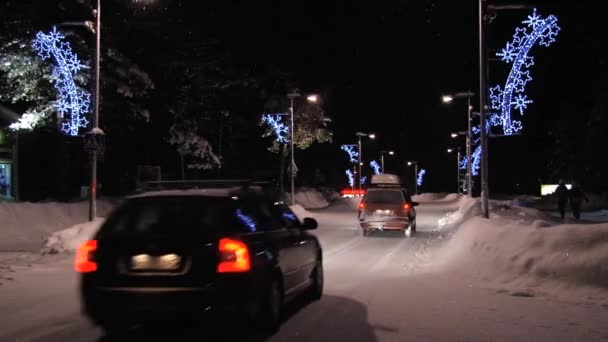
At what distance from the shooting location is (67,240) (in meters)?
17.6

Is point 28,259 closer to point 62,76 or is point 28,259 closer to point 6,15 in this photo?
point 62,76

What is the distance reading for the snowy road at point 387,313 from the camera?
7.85 meters

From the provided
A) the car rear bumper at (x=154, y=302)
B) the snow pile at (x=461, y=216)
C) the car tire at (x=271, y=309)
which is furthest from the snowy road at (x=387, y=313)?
the snow pile at (x=461, y=216)

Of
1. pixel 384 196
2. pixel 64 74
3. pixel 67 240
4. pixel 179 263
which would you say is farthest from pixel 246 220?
pixel 64 74

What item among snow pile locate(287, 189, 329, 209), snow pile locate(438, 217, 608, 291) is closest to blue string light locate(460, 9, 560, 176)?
snow pile locate(438, 217, 608, 291)

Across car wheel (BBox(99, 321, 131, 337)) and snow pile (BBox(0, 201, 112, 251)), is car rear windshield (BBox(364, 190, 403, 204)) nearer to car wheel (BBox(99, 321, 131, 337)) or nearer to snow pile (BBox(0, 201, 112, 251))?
snow pile (BBox(0, 201, 112, 251))

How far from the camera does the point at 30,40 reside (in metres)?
26.3

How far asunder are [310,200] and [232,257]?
4978 centimetres

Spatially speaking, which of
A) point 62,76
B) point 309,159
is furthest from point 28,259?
point 309,159

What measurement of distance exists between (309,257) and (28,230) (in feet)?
53.6

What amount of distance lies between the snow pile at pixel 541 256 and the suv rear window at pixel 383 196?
25.9 ft

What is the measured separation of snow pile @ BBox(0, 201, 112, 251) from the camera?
69.5 feet

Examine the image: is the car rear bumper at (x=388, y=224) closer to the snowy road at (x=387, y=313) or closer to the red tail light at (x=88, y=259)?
the snowy road at (x=387, y=313)

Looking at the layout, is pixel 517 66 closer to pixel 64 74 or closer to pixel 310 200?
pixel 64 74
